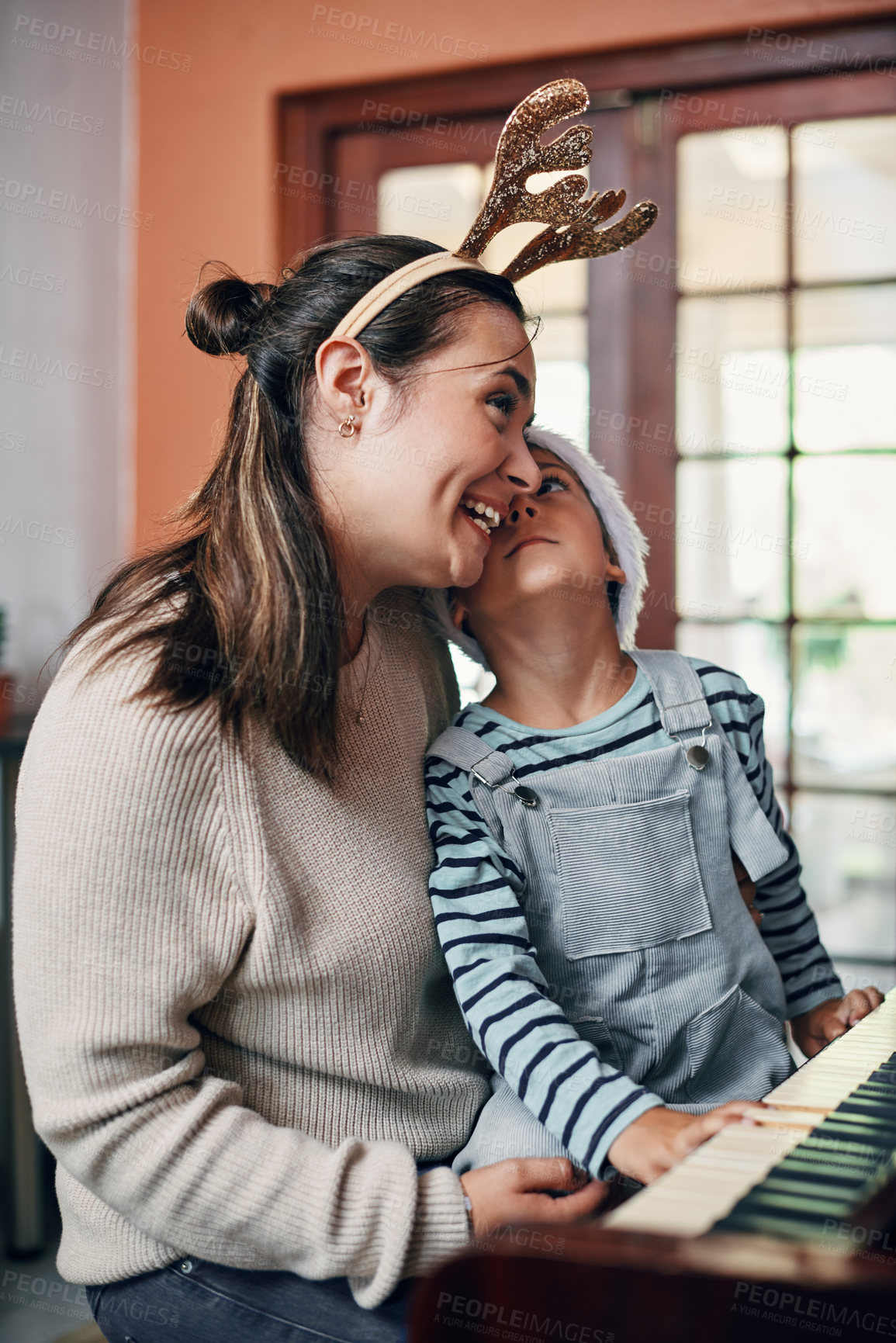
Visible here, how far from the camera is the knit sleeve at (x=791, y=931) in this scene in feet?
4.17

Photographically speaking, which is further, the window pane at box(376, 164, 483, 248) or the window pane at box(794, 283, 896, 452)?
the window pane at box(376, 164, 483, 248)

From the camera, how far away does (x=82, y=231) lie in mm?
2670

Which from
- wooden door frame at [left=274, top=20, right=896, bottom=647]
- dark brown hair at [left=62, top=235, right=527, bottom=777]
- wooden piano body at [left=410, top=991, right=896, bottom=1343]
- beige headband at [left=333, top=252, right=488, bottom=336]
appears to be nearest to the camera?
wooden piano body at [left=410, top=991, right=896, bottom=1343]

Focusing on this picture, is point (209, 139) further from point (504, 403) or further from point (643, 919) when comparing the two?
point (643, 919)

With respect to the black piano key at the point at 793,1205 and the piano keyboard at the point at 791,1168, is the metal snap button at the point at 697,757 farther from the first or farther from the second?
the black piano key at the point at 793,1205

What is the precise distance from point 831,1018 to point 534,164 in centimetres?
96

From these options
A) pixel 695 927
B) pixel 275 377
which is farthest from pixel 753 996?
pixel 275 377

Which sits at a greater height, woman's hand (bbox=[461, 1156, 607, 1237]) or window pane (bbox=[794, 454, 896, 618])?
window pane (bbox=[794, 454, 896, 618])

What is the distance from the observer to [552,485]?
1.27m

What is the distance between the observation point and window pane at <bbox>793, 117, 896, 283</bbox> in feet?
7.56

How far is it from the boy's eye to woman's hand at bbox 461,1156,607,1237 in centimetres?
67

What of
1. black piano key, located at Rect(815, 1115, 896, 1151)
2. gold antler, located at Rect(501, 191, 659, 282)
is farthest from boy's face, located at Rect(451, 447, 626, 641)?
black piano key, located at Rect(815, 1115, 896, 1151)

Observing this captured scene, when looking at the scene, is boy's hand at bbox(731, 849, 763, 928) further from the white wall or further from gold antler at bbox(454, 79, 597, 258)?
the white wall

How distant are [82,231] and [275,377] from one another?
184cm
